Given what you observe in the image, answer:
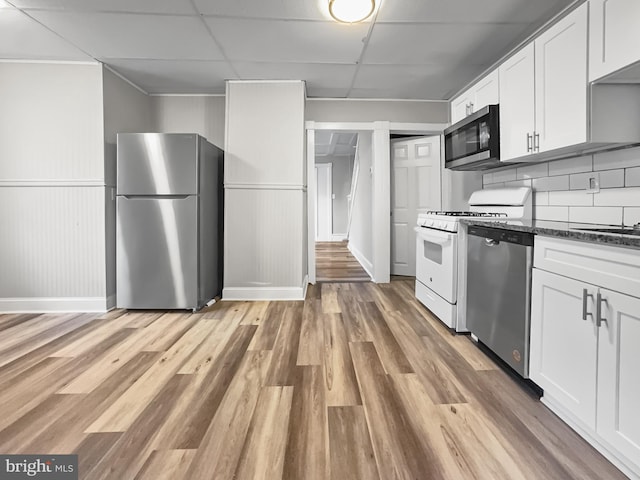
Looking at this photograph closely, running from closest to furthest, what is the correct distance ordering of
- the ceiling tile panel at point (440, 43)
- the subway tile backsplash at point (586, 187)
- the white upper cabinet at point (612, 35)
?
the white upper cabinet at point (612, 35) < the subway tile backsplash at point (586, 187) < the ceiling tile panel at point (440, 43)

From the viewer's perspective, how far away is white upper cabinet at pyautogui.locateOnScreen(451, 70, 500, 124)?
276 centimetres

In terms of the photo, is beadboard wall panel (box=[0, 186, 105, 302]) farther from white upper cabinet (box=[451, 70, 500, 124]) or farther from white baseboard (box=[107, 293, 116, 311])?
white upper cabinet (box=[451, 70, 500, 124])

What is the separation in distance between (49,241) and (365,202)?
4138mm

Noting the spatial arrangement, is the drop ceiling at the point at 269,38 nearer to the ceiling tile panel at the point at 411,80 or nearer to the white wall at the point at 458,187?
the ceiling tile panel at the point at 411,80

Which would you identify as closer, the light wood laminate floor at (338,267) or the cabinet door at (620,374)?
the cabinet door at (620,374)

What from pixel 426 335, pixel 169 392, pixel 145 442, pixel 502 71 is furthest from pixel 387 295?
pixel 145 442

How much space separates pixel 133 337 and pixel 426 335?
7.15 feet

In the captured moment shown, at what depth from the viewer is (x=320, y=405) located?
1.72m

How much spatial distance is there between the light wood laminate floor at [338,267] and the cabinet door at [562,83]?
2.99 m

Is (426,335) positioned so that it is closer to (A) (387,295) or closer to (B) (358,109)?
(A) (387,295)

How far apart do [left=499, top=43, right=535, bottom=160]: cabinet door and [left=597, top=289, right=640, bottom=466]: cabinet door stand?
143cm

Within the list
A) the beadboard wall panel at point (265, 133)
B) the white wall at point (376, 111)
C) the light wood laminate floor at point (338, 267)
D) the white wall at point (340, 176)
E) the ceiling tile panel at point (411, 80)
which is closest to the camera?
the ceiling tile panel at point (411, 80)

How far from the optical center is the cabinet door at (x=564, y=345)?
1.39 meters

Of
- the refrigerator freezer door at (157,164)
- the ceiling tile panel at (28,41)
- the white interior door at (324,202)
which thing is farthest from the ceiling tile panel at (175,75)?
the white interior door at (324,202)
